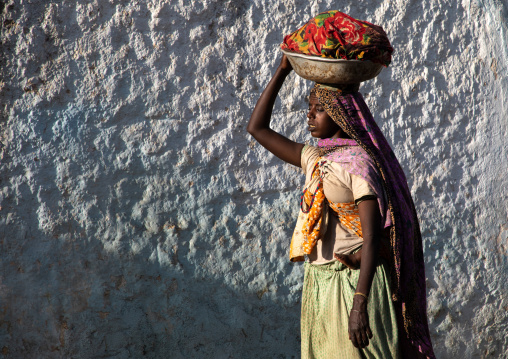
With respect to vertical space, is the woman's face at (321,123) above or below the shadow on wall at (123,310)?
above

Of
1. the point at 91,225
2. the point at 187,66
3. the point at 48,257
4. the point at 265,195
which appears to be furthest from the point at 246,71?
the point at 48,257

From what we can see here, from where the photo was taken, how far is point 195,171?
3430mm

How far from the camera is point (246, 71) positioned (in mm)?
3516

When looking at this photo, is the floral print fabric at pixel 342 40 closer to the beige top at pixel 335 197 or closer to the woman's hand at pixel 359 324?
the beige top at pixel 335 197

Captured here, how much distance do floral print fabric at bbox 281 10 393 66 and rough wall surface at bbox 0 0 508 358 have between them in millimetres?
1262

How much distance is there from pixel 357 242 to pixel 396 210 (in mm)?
226

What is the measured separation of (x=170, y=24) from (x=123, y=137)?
2.45 feet

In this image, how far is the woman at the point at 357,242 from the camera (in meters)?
2.20

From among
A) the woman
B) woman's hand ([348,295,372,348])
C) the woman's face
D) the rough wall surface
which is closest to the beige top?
the woman

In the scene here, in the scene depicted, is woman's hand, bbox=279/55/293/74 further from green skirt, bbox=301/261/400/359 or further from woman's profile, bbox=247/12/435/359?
green skirt, bbox=301/261/400/359

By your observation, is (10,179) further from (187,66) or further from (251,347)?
(251,347)

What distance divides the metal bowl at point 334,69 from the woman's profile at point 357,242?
0.07m

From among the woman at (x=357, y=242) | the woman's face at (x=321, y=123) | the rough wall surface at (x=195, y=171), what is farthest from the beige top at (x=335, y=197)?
the rough wall surface at (x=195, y=171)

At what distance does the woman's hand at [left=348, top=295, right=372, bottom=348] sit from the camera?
215cm
